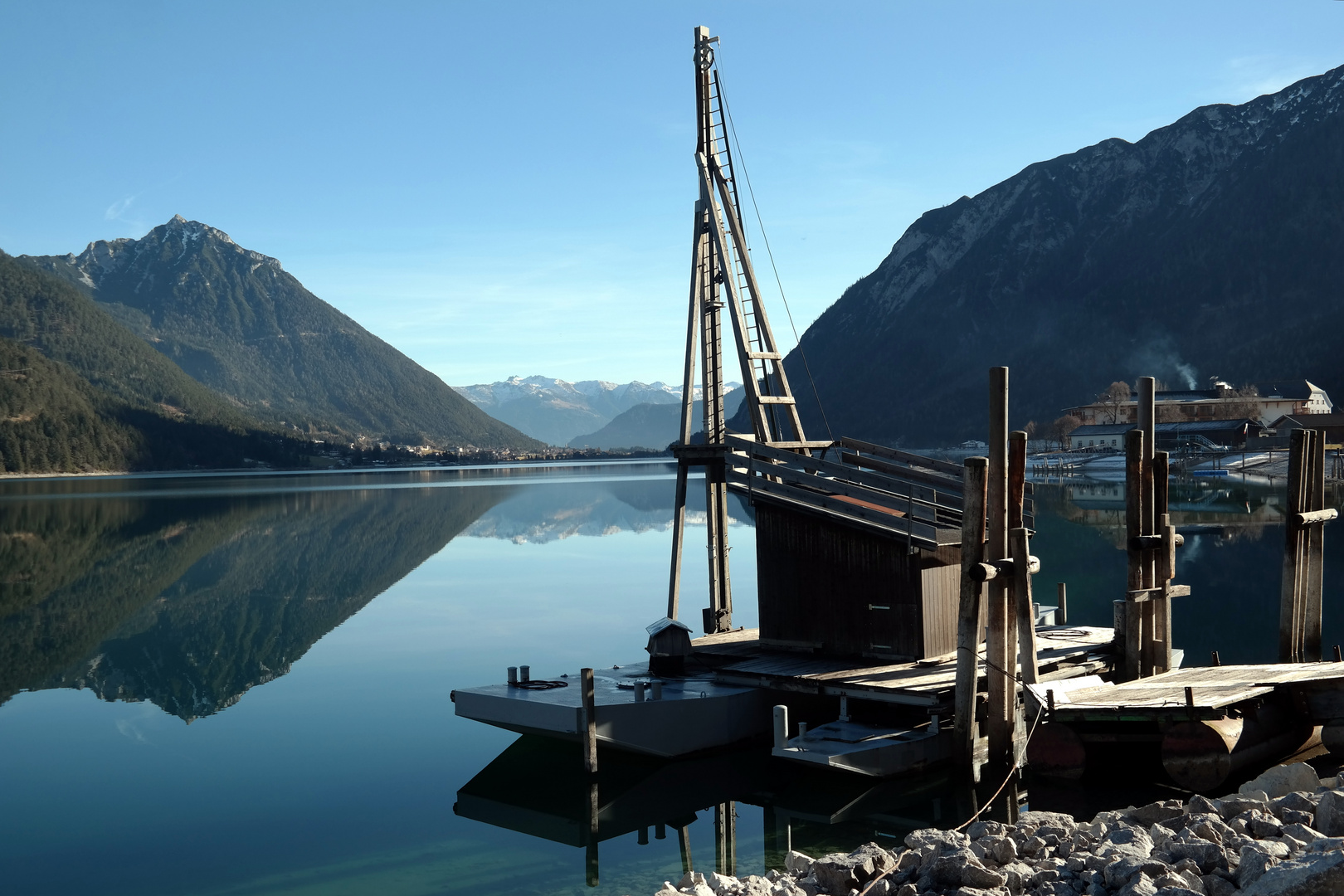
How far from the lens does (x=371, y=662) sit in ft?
96.9

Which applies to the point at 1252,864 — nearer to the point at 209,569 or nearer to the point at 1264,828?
the point at 1264,828

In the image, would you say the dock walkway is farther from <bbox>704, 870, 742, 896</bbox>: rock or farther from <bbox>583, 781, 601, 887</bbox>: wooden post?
<bbox>704, 870, 742, 896</bbox>: rock

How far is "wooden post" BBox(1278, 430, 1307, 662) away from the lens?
1980 cm

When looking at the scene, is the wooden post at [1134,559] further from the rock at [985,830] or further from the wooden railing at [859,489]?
the rock at [985,830]

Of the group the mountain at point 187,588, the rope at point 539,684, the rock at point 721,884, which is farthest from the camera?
the mountain at point 187,588

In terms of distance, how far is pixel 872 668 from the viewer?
61.0ft

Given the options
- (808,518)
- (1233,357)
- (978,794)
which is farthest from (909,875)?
(1233,357)

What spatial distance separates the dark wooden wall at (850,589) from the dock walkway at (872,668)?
316mm

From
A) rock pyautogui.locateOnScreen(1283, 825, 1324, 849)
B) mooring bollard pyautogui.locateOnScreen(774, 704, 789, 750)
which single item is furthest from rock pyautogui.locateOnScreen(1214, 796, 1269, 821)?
mooring bollard pyautogui.locateOnScreen(774, 704, 789, 750)

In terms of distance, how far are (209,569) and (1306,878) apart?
5047 centimetres

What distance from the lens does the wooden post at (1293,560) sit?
65.0ft

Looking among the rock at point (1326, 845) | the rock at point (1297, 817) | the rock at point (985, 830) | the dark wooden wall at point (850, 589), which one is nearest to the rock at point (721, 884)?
the rock at point (985, 830)

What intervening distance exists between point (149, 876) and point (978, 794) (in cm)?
1144

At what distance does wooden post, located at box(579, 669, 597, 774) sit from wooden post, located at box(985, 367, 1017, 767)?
6026 millimetres
